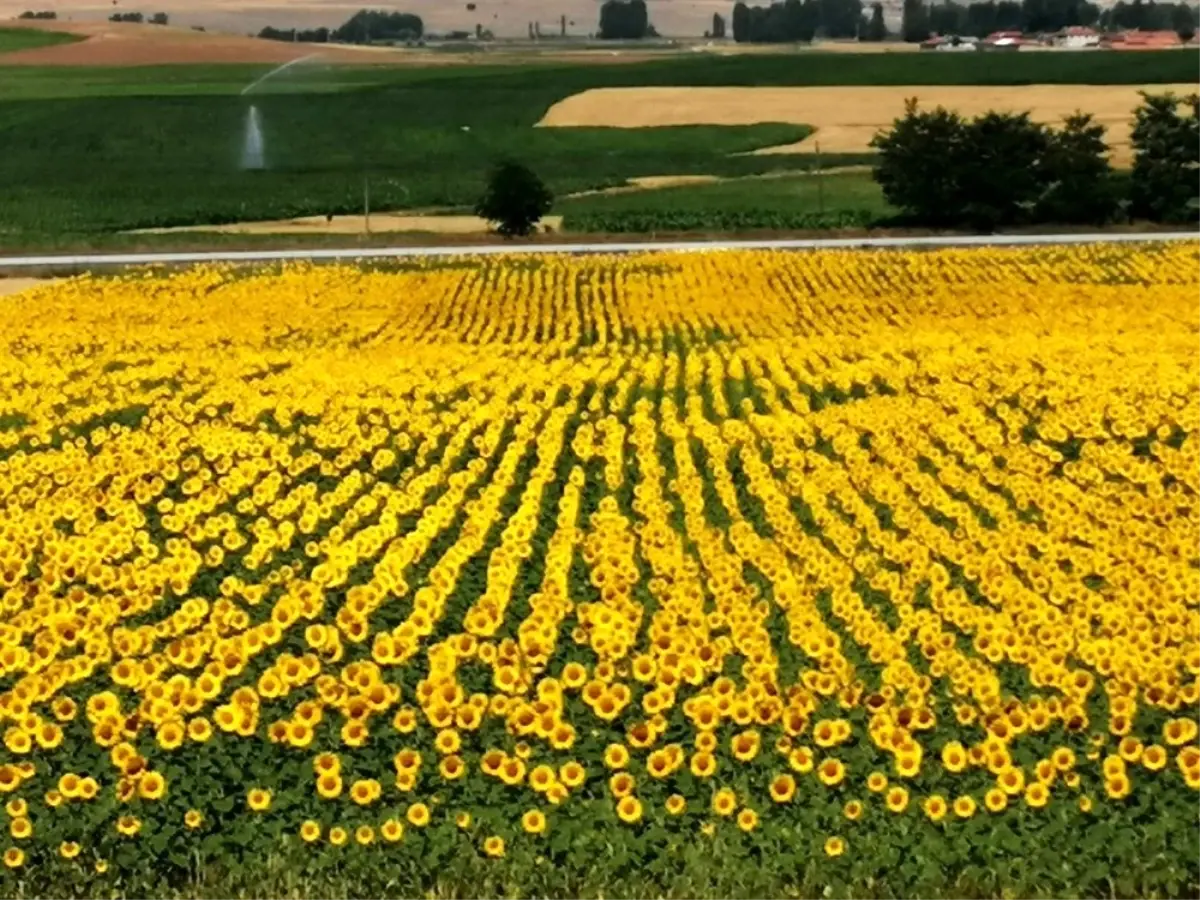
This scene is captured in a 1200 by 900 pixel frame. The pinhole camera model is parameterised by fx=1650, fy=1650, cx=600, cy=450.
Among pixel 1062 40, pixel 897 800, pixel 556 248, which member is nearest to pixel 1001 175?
pixel 556 248

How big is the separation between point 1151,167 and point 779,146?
3015 cm

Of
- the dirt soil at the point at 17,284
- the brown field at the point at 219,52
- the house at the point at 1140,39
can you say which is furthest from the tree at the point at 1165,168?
the house at the point at 1140,39

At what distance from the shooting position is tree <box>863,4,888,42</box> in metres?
176

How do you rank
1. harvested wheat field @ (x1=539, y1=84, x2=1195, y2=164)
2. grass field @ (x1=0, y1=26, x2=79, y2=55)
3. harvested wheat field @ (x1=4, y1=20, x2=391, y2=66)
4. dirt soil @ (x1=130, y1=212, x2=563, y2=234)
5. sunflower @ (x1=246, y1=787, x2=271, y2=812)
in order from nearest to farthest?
1. sunflower @ (x1=246, y1=787, x2=271, y2=812)
2. dirt soil @ (x1=130, y1=212, x2=563, y2=234)
3. harvested wheat field @ (x1=539, y1=84, x2=1195, y2=164)
4. harvested wheat field @ (x1=4, y1=20, x2=391, y2=66)
5. grass field @ (x1=0, y1=26, x2=79, y2=55)

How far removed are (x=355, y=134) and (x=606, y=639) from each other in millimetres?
81612

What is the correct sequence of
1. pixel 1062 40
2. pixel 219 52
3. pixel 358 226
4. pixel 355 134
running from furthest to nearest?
1. pixel 1062 40
2. pixel 219 52
3. pixel 355 134
4. pixel 358 226

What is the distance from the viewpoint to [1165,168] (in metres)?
50.1

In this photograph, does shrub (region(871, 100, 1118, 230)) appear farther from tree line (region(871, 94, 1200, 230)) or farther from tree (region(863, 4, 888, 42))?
tree (region(863, 4, 888, 42))

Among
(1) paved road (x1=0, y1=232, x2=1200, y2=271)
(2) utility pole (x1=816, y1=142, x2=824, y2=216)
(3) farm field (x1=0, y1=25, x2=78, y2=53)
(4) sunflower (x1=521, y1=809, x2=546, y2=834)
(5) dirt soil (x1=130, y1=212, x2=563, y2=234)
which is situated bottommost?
(5) dirt soil (x1=130, y1=212, x2=563, y2=234)

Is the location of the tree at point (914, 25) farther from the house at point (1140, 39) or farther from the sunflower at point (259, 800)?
the sunflower at point (259, 800)

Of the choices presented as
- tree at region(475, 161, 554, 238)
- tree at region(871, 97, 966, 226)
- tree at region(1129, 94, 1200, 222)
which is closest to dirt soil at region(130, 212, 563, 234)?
tree at region(475, 161, 554, 238)

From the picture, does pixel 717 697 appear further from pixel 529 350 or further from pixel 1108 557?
pixel 529 350

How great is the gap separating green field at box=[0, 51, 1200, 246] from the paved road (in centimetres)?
767

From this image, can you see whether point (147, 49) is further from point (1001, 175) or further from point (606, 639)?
point (606, 639)
